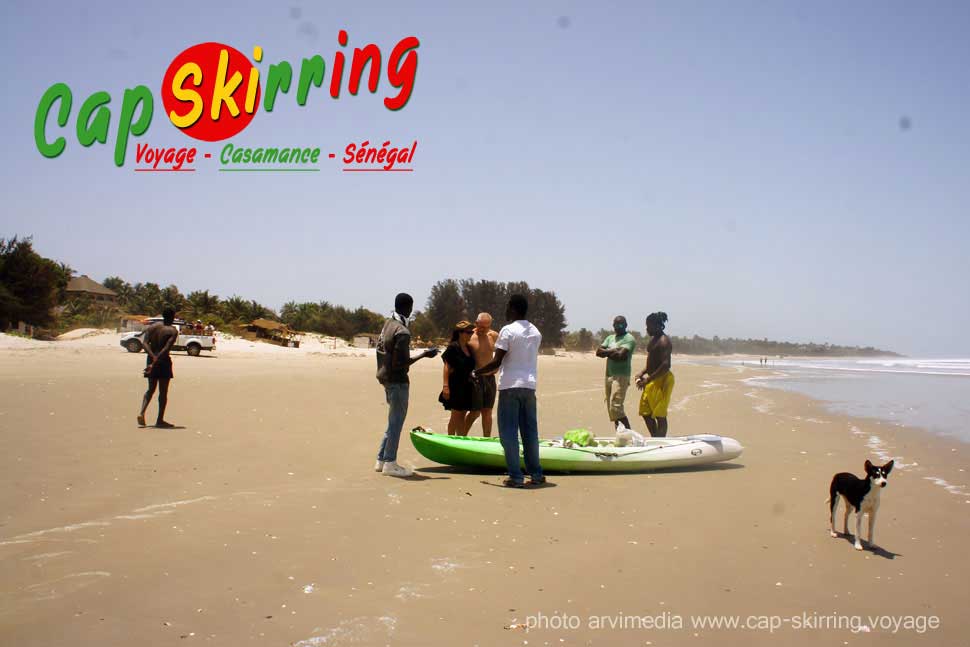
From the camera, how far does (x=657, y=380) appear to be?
8.91 m

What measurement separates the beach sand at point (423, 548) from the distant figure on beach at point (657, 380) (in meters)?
1.13

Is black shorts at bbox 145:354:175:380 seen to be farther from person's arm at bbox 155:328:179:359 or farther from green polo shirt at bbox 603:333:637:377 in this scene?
green polo shirt at bbox 603:333:637:377

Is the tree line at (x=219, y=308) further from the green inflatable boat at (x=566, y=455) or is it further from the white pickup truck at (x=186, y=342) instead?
the green inflatable boat at (x=566, y=455)

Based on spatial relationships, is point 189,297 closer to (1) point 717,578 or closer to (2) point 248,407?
(2) point 248,407

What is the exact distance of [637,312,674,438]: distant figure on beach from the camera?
28.7 feet

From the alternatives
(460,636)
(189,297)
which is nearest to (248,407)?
(460,636)

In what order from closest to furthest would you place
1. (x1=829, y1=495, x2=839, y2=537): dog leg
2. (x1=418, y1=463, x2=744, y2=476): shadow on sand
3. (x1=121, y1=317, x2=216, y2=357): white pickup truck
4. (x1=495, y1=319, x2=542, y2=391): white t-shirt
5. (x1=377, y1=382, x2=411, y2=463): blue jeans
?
(x1=829, y1=495, x2=839, y2=537): dog leg → (x1=495, y1=319, x2=542, y2=391): white t-shirt → (x1=377, y1=382, x2=411, y2=463): blue jeans → (x1=418, y1=463, x2=744, y2=476): shadow on sand → (x1=121, y1=317, x2=216, y2=357): white pickup truck

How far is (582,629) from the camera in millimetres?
3395

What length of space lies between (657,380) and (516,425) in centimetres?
287

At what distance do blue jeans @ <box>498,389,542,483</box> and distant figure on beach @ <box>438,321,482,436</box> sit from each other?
1.42 m

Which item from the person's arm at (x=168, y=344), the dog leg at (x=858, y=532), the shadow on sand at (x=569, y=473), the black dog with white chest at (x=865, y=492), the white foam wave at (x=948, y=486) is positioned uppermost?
the person's arm at (x=168, y=344)

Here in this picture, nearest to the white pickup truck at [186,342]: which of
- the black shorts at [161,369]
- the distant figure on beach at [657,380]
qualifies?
the black shorts at [161,369]

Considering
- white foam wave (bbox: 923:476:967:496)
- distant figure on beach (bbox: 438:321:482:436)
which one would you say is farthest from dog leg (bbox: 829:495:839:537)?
distant figure on beach (bbox: 438:321:482:436)

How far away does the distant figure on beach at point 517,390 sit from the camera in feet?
22.3
